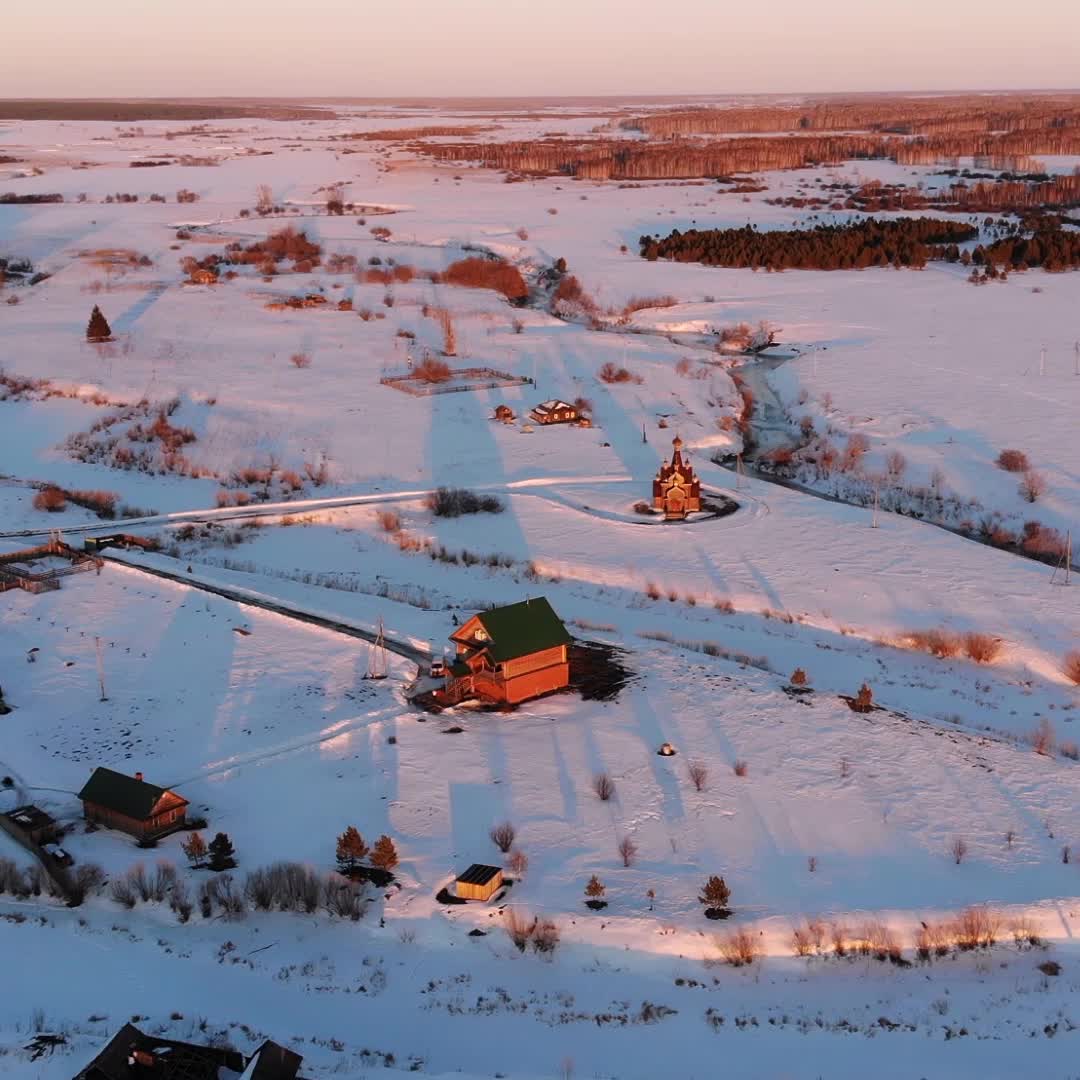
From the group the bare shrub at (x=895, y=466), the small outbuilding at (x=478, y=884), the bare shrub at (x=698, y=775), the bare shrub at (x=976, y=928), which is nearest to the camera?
the bare shrub at (x=976, y=928)

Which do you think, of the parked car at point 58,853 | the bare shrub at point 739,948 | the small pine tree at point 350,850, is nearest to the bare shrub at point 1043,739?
the bare shrub at point 739,948

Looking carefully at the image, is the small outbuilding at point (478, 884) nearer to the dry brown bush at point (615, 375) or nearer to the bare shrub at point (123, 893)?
the bare shrub at point (123, 893)

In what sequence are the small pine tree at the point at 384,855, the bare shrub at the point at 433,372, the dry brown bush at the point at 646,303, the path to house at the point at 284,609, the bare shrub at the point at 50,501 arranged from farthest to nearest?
the dry brown bush at the point at 646,303
the bare shrub at the point at 433,372
the bare shrub at the point at 50,501
the path to house at the point at 284,609
the small pine tree at the point at 384,855

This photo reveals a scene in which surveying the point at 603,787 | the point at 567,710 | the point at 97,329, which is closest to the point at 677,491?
the point at 567,710

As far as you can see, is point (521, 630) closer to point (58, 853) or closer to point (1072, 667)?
point (58, 853)

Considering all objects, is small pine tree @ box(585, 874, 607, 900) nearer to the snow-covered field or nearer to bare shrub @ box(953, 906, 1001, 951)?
the snow-covered field

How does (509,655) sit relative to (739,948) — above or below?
above
